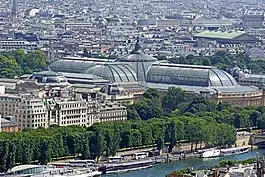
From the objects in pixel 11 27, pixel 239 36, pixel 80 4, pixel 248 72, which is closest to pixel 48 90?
pixel 248 72

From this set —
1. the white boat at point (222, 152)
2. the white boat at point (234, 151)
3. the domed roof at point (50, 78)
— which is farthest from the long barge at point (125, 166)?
the domed roof at point (50, 78)

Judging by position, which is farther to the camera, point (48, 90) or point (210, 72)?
point (210, 72)

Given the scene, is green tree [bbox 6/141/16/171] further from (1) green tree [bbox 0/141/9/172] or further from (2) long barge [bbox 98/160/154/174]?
(2) long barge [bbox 98/160/154/174]

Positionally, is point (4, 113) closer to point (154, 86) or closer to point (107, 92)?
point (107, 92)

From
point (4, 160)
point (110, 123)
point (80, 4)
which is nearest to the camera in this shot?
point (4, 160)

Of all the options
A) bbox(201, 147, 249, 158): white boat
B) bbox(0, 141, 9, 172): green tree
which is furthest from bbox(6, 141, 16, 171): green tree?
bbox(201, 147, 249, 158): white boat

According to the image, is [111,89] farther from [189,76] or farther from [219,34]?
[219,34]
